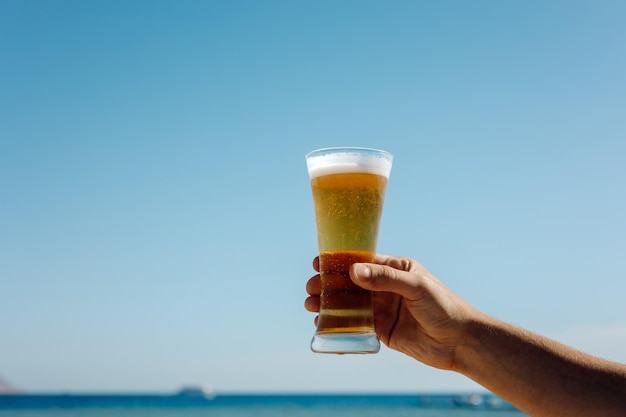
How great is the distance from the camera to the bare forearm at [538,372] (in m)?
2.72

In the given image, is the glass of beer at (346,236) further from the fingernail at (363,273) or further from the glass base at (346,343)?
the fingernail at (363,273)

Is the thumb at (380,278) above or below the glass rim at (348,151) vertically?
below

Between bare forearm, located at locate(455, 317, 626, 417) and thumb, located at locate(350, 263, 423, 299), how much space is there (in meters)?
0.41

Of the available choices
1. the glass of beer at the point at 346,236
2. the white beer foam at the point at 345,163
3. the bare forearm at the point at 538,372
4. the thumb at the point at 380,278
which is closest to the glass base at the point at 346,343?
the glass of beer at the point at 346,236

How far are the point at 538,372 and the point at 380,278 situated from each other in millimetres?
764

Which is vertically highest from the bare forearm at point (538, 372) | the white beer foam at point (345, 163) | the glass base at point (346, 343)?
the white beer foam at point (345, 163)

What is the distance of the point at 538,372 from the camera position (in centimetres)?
288

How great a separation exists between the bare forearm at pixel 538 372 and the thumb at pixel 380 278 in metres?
0.41

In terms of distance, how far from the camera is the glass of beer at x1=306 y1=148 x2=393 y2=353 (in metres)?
2.98

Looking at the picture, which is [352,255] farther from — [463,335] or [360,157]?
[463,335]

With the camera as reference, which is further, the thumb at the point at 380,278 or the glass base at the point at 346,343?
the glass base at the point at 346,343

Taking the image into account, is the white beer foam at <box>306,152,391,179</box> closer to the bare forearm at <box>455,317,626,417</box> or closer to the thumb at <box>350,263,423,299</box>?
the thumb at <box>350,263,423,299</box>

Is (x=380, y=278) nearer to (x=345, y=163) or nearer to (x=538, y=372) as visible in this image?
(x=345, y=163)

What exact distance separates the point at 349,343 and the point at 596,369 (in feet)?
3.19
